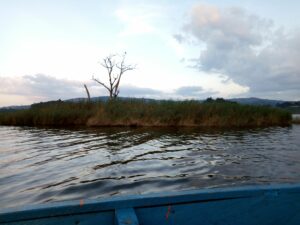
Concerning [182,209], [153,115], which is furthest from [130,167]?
[153,115]

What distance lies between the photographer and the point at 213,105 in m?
18.4

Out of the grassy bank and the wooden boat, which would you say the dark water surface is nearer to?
the wooden boat

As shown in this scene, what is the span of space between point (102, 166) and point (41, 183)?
1.64m

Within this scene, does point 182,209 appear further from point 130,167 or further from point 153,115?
point 153,115

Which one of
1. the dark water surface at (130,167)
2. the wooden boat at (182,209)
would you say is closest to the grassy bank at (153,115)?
the dark water surface at (130,167)

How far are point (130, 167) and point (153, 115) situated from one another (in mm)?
10596

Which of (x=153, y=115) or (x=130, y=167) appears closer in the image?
(x=130, y=167)

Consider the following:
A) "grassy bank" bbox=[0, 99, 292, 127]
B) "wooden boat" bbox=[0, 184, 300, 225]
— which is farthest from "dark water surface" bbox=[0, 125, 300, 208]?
"grassy bank" bbox=[0, 99, 292, 127]

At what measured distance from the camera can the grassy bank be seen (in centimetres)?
1711

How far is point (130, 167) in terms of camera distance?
21.3 feet

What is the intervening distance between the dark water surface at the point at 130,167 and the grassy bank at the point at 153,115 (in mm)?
7113

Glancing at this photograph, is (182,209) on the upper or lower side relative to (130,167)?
upper

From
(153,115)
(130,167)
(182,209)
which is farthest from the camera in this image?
(153,115)

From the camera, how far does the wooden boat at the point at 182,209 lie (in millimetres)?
1827
